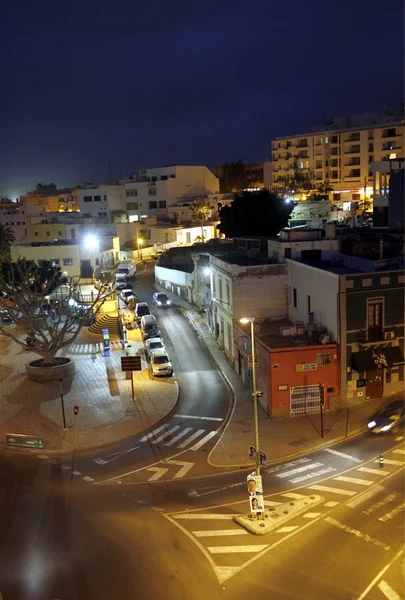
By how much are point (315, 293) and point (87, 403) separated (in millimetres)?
14175

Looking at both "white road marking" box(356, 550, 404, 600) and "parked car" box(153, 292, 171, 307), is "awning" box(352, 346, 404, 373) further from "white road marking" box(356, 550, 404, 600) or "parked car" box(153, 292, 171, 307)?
"parked car" box(153, 292, 171, 307)

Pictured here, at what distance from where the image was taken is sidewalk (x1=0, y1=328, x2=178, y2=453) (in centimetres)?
2806

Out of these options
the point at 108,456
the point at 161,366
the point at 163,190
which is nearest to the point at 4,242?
the point at 163,190

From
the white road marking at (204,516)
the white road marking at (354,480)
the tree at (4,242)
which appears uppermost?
the tree at (4,242)

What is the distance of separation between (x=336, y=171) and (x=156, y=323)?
6641 cm

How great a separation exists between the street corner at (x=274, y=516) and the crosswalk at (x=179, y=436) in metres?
7.21

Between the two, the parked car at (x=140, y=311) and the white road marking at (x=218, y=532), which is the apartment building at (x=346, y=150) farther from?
the white road marking at (x=218, y=532)

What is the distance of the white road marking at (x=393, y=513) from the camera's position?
1848 cm

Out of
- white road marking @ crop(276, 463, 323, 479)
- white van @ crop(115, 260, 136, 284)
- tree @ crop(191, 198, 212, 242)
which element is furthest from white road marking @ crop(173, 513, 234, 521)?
tree @ crop(191, 198, 212, 242)

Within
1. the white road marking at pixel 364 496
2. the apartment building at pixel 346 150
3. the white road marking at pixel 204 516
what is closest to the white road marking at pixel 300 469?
the white road marking at pixel 364 496

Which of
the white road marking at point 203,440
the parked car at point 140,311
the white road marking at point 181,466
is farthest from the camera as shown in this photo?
the parked car at point 140,311

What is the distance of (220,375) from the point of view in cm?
3731

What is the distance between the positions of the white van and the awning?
135 feet

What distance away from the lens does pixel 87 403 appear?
106ft
